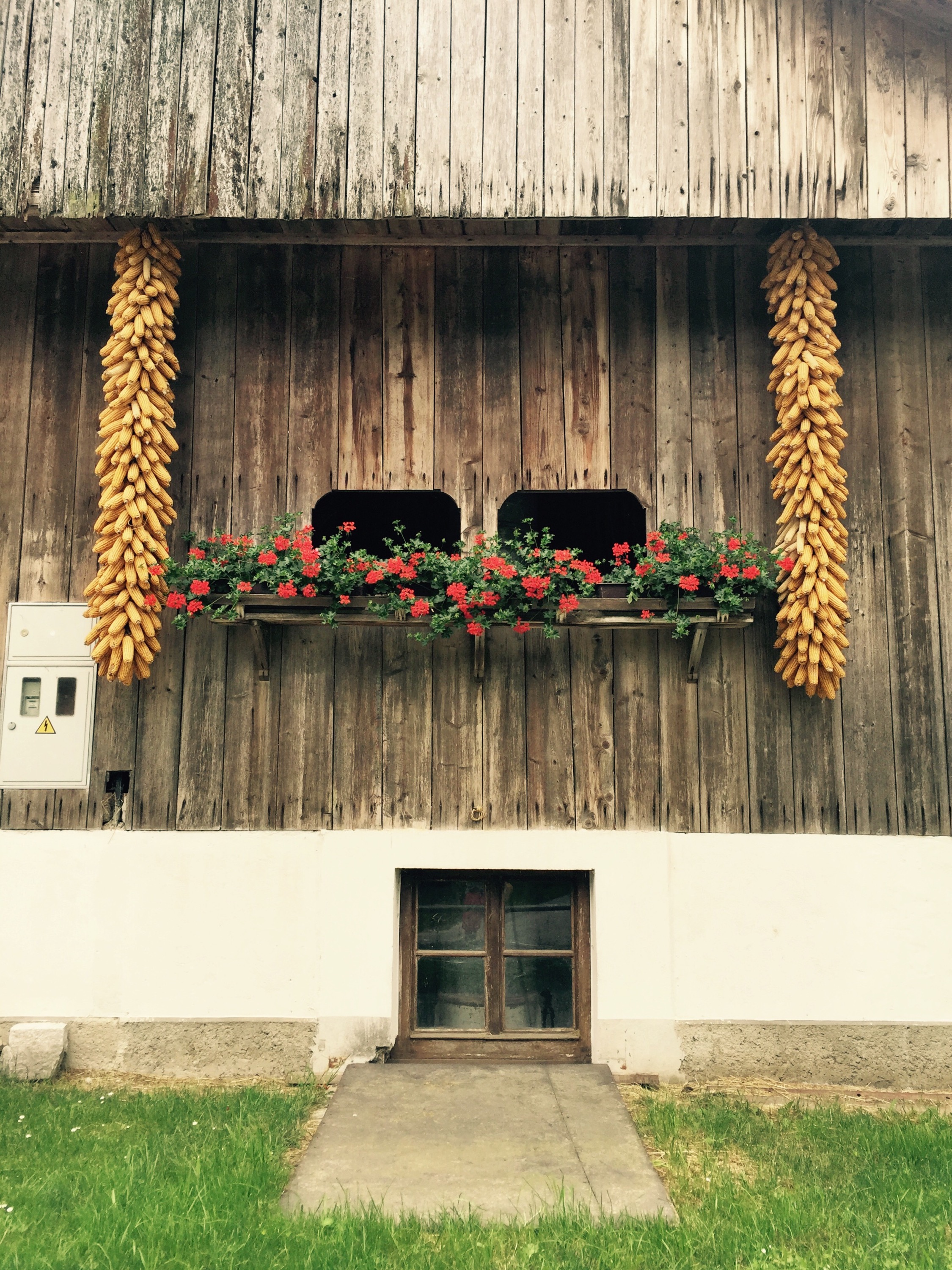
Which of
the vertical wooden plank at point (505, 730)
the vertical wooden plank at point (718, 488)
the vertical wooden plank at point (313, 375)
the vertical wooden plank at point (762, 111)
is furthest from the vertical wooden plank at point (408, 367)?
the vertical wooden plank at point (762, 111)

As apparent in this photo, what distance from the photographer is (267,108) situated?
5.60 meters

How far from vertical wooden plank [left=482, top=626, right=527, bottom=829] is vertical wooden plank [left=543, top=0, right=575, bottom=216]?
2.56 metres

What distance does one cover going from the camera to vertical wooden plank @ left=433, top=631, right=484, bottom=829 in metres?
5.98

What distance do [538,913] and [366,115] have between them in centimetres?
485

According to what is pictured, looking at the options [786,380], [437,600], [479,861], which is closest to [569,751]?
[479,861]

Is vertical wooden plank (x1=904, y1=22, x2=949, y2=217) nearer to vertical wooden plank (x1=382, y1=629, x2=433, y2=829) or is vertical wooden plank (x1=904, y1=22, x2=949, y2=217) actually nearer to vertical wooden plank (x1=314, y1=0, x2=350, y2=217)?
vertical wooden plank (x1=314, y1=0, x2=350, y2=217)

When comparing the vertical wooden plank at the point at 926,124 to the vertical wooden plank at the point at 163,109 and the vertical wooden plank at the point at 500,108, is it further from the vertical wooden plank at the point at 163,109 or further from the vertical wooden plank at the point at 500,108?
the vertical wooden plank at the point at 163,109

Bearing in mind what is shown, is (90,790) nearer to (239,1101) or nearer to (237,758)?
(237,758)

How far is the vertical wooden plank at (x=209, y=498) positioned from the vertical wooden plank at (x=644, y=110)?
2.63 meters

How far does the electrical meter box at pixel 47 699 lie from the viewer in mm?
6004

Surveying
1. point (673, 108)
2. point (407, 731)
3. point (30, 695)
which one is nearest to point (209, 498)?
point (30, 695)

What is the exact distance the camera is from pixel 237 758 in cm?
604

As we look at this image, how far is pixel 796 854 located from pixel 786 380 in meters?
2.84

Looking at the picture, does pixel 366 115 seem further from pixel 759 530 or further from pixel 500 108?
pixel 759 530
